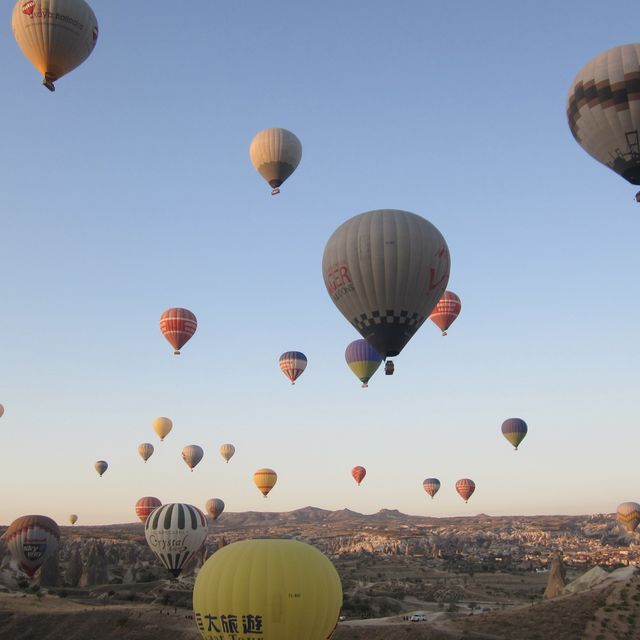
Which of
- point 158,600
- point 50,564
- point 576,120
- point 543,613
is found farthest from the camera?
point 50,564

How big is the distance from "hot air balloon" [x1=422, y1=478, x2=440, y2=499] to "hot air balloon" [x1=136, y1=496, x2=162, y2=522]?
150ft

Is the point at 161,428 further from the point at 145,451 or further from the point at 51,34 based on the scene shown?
the point at 51,34

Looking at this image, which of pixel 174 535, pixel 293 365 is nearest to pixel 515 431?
pixel 293 365

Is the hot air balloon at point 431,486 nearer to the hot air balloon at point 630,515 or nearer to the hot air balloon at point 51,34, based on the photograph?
the hot air balloon at point 630,515

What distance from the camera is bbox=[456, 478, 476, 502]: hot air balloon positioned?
101 meters

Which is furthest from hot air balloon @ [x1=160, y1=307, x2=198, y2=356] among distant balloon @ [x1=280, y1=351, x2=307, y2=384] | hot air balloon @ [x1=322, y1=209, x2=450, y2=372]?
hot air balloon @ [x1=322, y1=209, x2=450, y2=372]

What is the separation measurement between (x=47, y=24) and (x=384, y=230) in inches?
821

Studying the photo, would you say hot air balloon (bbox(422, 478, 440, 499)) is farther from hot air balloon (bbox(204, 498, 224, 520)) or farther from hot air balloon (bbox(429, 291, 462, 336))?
hot air balloon (bbox(429, 291, 462, 336))

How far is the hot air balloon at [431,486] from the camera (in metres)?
110

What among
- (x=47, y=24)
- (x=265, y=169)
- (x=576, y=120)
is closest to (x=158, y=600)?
(x=265, y=169)

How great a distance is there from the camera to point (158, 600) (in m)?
64.8

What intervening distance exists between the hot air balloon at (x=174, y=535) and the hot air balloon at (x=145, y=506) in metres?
36.4

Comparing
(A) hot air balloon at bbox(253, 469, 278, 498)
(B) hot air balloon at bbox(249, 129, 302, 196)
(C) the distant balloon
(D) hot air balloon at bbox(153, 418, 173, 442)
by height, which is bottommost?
(A) hot air balloon at bbox(253, 469, 278, 498)

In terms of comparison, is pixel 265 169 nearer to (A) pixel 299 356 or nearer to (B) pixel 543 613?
(A) pixel 299 356
